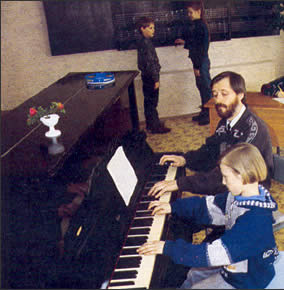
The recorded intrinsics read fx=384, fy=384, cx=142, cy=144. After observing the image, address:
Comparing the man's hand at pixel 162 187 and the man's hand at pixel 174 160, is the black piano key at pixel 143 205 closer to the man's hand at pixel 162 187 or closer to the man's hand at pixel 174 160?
the man's hand at pixel 162 187

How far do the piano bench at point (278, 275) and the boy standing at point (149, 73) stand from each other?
142 inches

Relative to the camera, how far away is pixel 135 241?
6.29 ft

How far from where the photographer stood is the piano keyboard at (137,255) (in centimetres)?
167

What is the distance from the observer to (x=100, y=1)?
525 centimetres

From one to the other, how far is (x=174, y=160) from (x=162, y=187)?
38 centimetres

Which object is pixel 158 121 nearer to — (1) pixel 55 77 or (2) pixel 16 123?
(1) pixel 55 77

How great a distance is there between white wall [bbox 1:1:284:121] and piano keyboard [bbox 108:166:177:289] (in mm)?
3642

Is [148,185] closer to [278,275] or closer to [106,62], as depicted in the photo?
[278,275]

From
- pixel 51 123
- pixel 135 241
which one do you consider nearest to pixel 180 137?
pixel 51 123

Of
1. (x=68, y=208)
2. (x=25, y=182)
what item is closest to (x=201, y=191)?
(x=68, y=208)

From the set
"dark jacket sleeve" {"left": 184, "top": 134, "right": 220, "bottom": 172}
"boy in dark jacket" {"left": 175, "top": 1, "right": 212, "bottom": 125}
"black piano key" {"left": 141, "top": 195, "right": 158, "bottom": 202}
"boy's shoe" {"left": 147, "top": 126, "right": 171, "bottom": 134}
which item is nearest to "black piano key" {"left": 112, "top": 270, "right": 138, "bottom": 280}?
"black piano key" {"left": 141, "top": 195, "right": 158, "bottom": 202}

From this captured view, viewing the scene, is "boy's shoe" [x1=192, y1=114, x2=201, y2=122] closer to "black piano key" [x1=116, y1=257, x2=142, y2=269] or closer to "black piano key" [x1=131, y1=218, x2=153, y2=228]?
"black piano key" [x1=131, y1=218, x2=153, y2=228]

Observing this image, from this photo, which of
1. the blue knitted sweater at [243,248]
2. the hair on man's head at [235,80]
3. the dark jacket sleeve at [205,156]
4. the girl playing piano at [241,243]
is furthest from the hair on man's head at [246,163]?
the dark jacket sleeve at [205,156]

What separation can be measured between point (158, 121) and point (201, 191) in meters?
3.20
